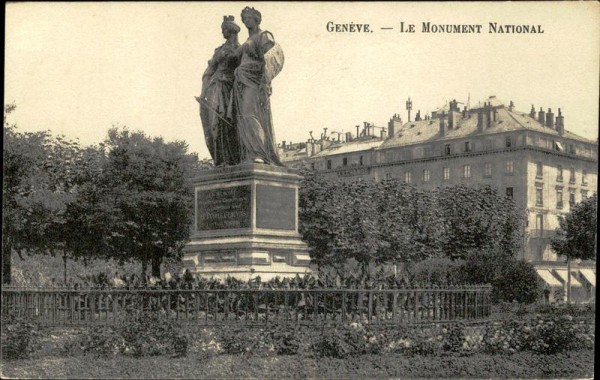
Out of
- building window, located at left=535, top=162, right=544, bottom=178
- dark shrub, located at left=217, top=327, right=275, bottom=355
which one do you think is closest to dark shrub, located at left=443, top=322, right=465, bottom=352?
dark shrub, located at left=217, top=327, right=275, bottom=355

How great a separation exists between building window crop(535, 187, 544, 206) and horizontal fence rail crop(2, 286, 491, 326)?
52.5 m

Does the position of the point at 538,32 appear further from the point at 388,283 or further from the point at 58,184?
the point at 58,184

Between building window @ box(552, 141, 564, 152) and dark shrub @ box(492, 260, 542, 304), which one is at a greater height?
building window @ box(552, 141, 564, 152)

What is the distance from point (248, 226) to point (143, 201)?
19.0 metres

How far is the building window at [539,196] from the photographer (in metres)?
68.0

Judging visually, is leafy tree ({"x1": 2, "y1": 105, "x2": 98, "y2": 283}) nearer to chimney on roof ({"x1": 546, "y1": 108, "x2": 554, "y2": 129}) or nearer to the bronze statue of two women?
the bronze statue of two women

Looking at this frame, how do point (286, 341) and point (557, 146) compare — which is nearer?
point (286, 341)

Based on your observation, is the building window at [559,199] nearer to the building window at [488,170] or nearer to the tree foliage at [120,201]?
the building window at [488,170]

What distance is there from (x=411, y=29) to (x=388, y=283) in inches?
190

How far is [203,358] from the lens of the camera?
47.6 ft

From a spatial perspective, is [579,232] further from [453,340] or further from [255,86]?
[453,340]

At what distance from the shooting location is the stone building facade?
68625 millimetres

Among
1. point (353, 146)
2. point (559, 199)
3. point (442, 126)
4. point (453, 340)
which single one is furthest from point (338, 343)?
point (353, 146)

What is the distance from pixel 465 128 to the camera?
7438cm
